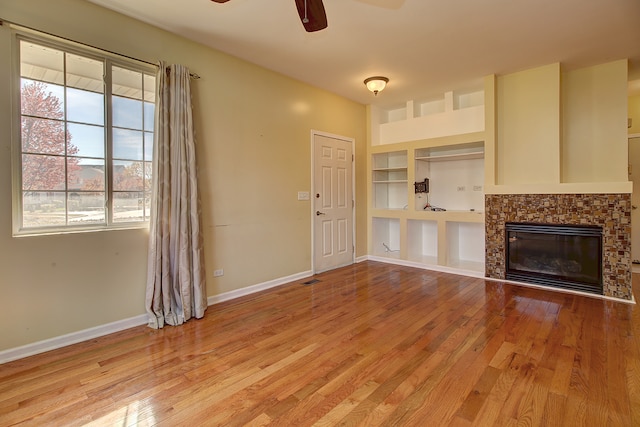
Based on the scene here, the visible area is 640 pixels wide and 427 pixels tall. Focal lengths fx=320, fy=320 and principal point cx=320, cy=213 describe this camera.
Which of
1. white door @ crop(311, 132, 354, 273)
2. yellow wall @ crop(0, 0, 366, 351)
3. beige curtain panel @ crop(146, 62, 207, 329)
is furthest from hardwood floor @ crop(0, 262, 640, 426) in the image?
white door @ crop(311, 132, 354, 273)

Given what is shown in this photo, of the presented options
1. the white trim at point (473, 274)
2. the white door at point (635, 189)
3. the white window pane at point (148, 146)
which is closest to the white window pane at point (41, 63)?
the white window pane at point (148, 146)

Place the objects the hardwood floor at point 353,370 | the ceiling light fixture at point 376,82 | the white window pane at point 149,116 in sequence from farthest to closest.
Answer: the ceiling light fixture at point 376,82
the white window pane at point 149,116
the hardwood floor at point 353,370

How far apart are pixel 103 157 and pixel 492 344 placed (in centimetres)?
368

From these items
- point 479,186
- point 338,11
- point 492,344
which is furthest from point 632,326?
point 338,11

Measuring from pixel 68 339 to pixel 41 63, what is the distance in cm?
225

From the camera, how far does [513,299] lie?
12.1 ft

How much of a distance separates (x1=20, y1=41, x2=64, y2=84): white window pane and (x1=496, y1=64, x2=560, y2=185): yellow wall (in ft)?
16.4

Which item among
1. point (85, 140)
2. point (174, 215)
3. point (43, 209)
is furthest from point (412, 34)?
point (43, 209)

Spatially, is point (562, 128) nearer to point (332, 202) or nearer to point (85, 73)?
point (332, 202)

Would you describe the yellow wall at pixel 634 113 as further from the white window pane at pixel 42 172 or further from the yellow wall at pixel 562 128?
the white window pane at pixel 42 172

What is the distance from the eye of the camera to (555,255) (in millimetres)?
4113

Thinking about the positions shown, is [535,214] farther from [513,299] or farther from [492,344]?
[492,344]

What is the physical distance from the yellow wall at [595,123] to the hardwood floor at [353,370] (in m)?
1.69

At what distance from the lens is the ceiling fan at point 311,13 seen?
2029 mm
